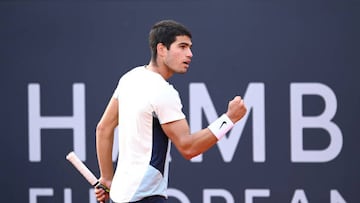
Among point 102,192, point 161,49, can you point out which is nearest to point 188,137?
point 161,49

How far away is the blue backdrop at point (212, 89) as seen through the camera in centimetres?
555

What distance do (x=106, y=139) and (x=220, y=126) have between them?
667mm

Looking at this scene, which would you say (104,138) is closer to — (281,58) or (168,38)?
(168,38)

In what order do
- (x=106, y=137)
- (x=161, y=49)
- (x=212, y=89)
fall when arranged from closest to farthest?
1. (x=161, y=49)
2. (x=106, y=137)
3. (x=212, y=89)

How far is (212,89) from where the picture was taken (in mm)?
5648

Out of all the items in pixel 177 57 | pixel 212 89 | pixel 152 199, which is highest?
pixel 212 89

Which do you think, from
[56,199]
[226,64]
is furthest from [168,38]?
[56,199]

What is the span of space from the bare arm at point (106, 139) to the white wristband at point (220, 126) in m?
0.56

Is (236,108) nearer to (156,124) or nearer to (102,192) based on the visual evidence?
(156,124)

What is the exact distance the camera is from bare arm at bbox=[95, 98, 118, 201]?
4195 mm

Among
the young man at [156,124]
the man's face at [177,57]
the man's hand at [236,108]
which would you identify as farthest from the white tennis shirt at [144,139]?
the man's hand at [236,108]

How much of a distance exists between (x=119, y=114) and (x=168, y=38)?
43cm

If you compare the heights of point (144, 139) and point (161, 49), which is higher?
point (161, 49)

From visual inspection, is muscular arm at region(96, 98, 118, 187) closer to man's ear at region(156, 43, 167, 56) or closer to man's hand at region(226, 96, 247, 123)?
man's ear at region(156, 43, 167, 56)
